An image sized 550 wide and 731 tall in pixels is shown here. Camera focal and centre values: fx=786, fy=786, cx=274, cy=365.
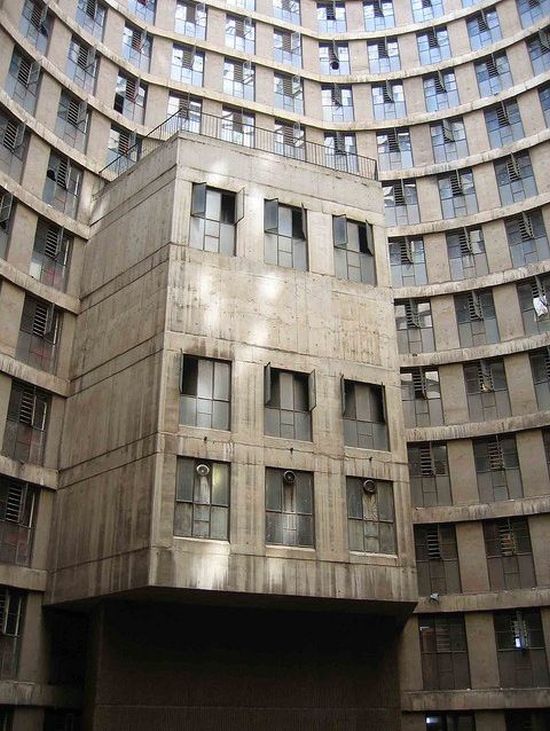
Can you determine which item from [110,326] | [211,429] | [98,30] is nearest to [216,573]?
[211,429]

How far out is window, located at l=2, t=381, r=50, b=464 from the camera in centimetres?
2497

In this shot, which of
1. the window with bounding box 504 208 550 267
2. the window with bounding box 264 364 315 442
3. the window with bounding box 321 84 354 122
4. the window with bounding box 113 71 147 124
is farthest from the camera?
the window with bounding box 321 84 354 122

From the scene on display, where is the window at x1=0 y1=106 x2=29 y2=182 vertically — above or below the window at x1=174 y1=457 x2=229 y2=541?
above

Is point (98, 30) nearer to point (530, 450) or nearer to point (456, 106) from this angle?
point (456, 106)

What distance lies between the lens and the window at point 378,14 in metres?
39.2

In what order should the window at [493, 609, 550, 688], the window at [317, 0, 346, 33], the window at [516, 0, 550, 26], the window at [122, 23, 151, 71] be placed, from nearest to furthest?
1. the window at [493, 609, 550, 688]
2. the window at [122, 23, 151, 71]
3. the window at [516, 0, 550, 26]
4. the window at [317, 0, 346, 33]

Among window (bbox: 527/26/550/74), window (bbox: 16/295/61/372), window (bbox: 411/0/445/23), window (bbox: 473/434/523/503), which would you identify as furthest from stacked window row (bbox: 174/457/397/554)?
window (bbox: 411/0/445/23)

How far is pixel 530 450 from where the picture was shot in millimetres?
29344

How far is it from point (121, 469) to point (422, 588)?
509 inches

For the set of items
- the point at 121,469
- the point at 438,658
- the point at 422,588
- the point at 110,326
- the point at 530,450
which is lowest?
the point at 438,658

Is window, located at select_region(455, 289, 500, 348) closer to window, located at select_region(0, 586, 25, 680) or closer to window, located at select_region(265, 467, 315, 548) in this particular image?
window, located at select_region(265, 467, 315, 548)

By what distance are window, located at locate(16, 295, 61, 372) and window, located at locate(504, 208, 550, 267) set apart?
18399 millimetres

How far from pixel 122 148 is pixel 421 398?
626 inches

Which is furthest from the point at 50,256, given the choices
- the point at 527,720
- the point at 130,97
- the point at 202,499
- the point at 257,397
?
the point at 527,720
